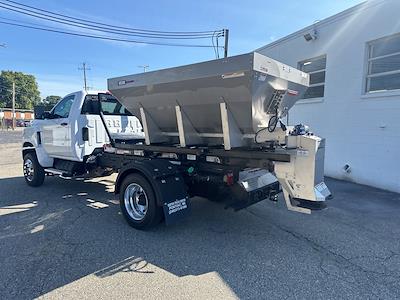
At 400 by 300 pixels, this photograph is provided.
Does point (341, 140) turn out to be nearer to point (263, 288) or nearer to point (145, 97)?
point (145, 97)

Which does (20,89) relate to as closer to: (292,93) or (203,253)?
(292,93)

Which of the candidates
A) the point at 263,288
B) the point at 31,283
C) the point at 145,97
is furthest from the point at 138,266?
the point at 145,97

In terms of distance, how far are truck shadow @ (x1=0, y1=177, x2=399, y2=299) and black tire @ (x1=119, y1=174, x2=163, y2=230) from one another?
6.3 inches

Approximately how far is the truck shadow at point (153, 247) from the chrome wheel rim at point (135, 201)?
26cm

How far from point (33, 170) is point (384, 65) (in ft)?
31.8

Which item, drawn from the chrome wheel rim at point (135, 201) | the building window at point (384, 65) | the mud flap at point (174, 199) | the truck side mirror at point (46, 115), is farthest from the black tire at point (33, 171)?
the building window at point (384, 65)

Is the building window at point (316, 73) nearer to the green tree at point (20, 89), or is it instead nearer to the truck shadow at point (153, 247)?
the truck shadow at point (153, 247)

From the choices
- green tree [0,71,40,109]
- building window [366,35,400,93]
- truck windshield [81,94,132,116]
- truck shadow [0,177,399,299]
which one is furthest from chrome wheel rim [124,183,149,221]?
green tree [0,71,40,109]

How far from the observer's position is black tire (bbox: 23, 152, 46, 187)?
774 centimetres

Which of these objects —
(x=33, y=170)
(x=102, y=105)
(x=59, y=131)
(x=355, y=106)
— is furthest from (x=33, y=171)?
(x=355, y=106)

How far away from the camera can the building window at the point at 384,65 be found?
7.91 meters

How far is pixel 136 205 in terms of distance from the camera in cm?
512

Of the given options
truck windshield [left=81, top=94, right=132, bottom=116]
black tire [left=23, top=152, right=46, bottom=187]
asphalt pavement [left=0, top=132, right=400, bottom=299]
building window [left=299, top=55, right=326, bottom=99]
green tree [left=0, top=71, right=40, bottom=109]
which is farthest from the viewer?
green tree [left=0, top=71, right=40, bottom=109]

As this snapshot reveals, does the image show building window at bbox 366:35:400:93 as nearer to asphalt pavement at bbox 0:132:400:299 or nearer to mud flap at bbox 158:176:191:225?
asphalt pavement at bbox 0:132:400:299
